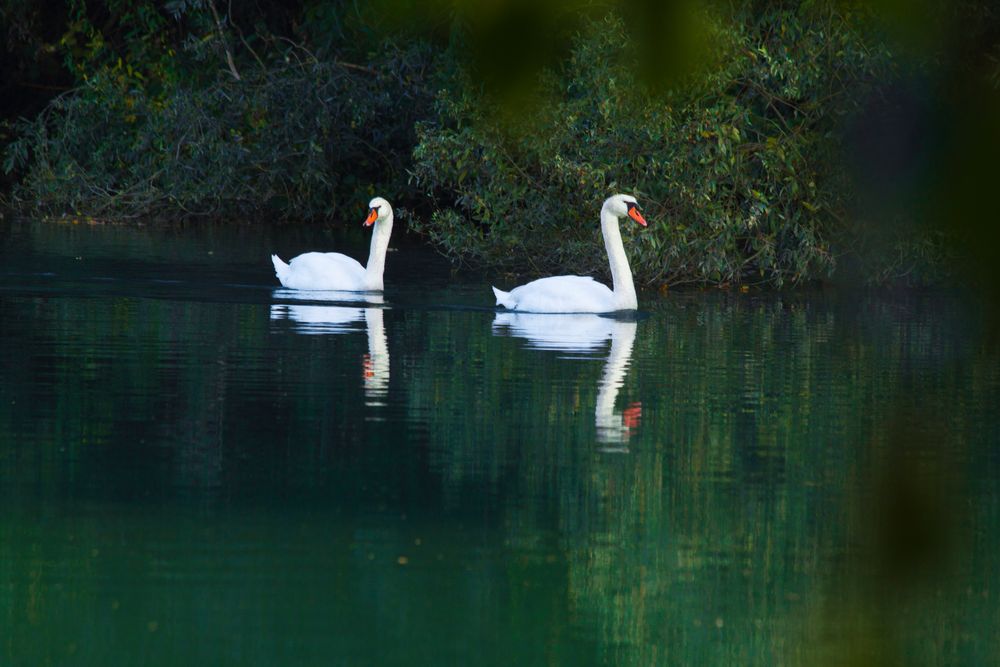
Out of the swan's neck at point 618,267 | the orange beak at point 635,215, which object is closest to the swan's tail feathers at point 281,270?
the swan's neck at point 618,267

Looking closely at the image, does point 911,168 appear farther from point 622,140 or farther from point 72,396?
point 622,140

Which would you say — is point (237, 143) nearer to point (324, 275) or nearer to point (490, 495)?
point (324, 275)

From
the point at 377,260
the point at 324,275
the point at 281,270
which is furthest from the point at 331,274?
the point at 281,270

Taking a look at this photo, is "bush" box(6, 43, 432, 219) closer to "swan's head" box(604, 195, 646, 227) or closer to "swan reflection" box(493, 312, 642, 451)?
"swan's head" box(604, 195, 646, 227)

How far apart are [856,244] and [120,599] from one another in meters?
14.5

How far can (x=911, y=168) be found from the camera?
256 centimetres

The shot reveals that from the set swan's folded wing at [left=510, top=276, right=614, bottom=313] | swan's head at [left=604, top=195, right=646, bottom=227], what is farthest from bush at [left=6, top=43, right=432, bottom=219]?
swan's folded wing at [left=510, top=276, right=614, bottom=313]

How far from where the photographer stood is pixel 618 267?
17359 mm

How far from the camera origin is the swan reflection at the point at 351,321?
39.3 ft

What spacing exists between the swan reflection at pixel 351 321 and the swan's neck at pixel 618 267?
2.24 metres

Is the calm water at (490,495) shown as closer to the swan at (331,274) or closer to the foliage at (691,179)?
the swan at (331,274)

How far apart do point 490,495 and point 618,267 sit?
9.67 metres

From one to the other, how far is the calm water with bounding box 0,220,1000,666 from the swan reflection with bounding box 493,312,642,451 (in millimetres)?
Result: 58

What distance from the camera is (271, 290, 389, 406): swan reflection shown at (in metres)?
12.0
